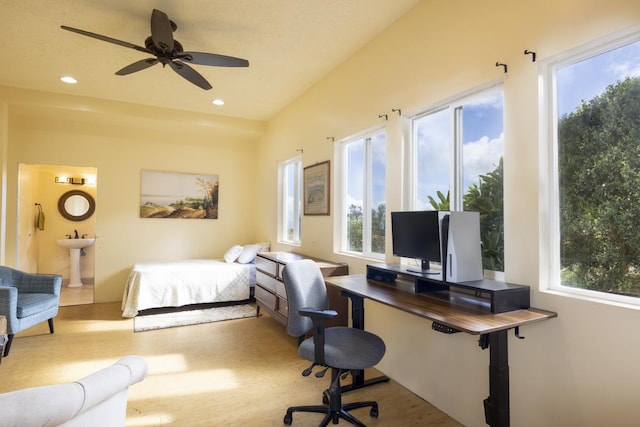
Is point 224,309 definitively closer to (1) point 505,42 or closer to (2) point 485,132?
(2) point 485,132

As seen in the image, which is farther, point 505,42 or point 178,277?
point 178,277

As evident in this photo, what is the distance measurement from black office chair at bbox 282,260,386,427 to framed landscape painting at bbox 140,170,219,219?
13.6 ft

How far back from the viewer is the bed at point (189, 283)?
4566 millimetres

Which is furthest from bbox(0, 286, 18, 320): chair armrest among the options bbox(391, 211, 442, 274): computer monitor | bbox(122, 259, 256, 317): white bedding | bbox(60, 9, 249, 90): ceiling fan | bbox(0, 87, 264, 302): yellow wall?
bbox(391, 211, 442, 274): computer monitor

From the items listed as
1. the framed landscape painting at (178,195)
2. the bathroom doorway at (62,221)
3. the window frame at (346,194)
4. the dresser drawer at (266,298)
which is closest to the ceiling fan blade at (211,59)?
the window frame at (346,194)

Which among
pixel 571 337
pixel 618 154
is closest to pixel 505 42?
pixel 618 154

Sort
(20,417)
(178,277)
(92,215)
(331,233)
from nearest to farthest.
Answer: (20,417) < (331,233) < (178,277) < (92,215)

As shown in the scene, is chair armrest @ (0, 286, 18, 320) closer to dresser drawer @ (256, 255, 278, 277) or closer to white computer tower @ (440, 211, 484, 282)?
dresser drawer @ (256, 255, 278, 277)

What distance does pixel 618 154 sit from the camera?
163 cm

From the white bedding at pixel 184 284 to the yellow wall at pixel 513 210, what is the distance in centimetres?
240

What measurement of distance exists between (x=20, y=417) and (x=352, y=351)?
158 cm

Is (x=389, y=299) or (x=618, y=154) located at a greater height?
(x=618, y=154)

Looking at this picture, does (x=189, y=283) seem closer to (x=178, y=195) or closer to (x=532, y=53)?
(x=178, y=195)

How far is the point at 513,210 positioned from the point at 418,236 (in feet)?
2.00
